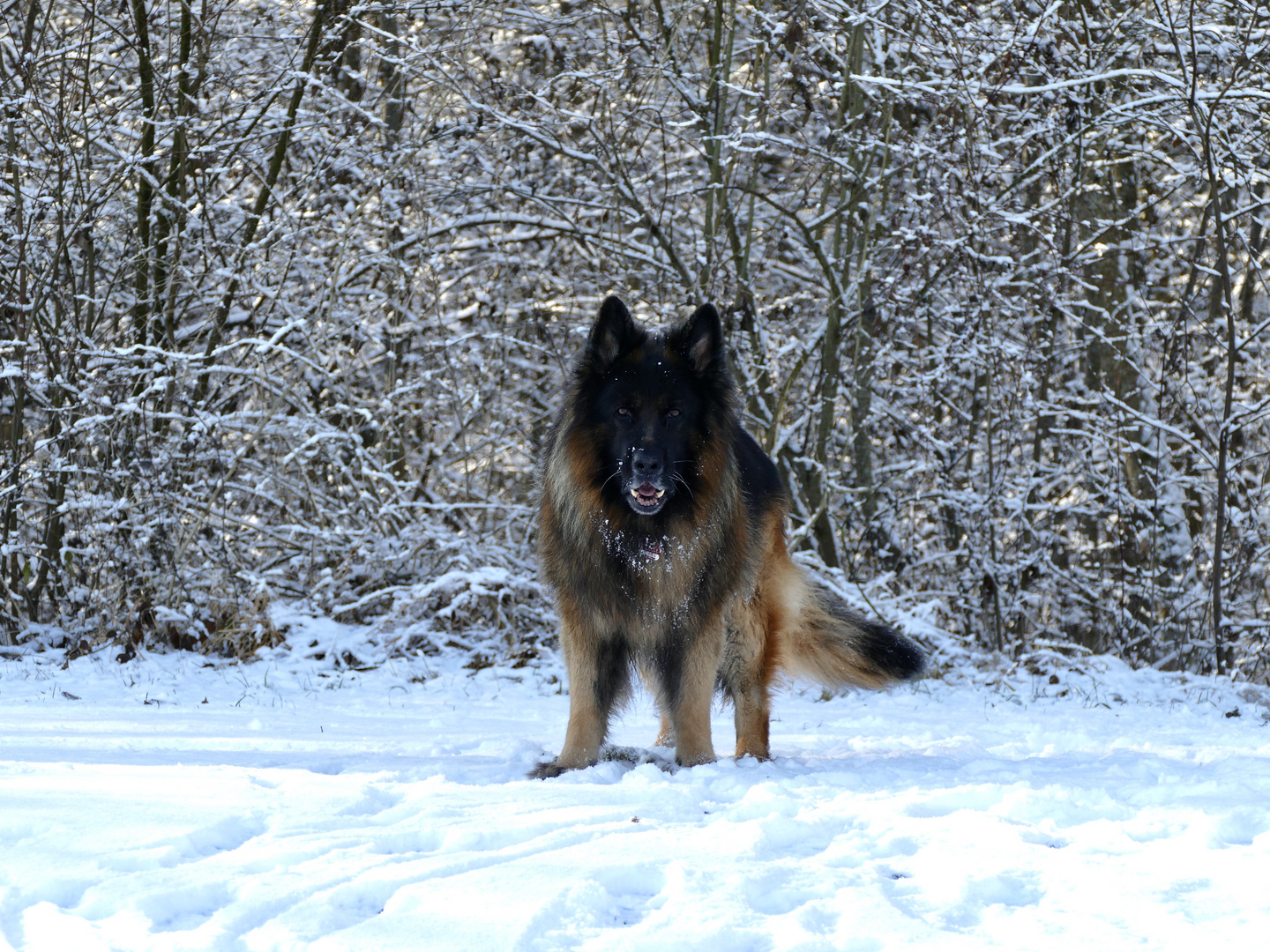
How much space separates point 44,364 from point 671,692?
18.2ft

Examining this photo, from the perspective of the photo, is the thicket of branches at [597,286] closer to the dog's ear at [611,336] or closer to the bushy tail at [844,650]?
the bushy tail at [844,650]

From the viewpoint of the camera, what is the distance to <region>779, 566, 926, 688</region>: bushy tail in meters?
4.87

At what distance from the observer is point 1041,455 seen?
9.86 meters

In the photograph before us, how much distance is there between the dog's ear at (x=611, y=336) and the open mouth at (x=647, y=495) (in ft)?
1.60

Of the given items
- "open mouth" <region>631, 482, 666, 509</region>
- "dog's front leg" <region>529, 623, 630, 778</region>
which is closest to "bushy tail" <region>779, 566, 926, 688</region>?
"dog's front leg" <region>529, 623, 630, 778</region>

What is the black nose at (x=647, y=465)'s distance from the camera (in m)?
3.95

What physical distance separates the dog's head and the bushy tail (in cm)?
100

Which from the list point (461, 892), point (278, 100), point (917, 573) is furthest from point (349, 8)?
point (461, 892)

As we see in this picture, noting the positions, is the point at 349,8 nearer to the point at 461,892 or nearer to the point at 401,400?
the point at 401,400

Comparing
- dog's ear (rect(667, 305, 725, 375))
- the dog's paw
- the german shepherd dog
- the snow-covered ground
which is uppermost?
dog's ear (rect(667, 305, 725, 375))

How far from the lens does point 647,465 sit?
13.0 ft

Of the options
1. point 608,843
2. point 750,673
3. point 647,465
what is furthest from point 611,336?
point 608,843

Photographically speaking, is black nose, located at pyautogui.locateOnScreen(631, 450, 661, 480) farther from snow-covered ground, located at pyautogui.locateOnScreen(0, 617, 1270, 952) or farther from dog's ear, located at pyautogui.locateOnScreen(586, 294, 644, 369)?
snow-covered ground, located at pyautogui.locateOnScreen(0, 617, 1270, 952)

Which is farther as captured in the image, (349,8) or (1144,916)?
(349,8)
